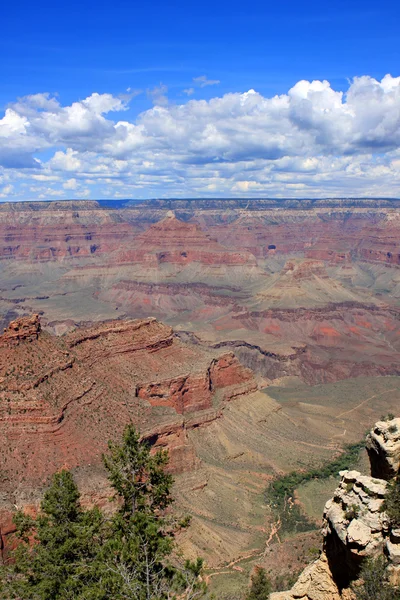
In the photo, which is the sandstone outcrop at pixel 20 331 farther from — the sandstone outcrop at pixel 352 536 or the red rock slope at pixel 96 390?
the sandstone outcrop at pixel 352 536

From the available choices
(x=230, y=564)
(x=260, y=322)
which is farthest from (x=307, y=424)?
(x=260, y=322)

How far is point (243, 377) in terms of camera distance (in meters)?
84.4

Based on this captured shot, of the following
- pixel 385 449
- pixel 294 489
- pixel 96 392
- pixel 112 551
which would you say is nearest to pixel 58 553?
pixel 112 551

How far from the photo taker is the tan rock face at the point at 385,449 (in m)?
22.0

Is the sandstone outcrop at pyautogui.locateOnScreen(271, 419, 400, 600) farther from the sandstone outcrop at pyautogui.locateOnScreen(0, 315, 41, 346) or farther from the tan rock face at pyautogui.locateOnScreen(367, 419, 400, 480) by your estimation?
the sandstone outcrop at pyautogui.locateOnScreen(0, 315, 41, 346)

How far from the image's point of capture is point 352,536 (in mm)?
19141

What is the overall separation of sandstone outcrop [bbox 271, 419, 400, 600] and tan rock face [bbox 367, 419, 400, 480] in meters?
0.04

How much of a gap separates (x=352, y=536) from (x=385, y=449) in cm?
448

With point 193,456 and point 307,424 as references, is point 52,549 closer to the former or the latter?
point 193,456

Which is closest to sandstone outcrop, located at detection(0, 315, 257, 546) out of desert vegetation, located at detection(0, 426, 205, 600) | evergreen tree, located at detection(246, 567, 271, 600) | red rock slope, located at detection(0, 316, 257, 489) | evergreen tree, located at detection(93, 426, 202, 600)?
red rock slope, located at detection(0, 316, 257, 489)

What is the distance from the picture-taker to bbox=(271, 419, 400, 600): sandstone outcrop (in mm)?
18703

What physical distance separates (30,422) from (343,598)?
119ft

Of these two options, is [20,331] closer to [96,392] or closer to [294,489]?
[96,392]

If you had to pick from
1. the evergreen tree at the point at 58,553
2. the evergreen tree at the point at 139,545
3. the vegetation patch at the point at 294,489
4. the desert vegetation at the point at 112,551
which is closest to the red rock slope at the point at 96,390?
the vegetation patch at the point at 294,489
